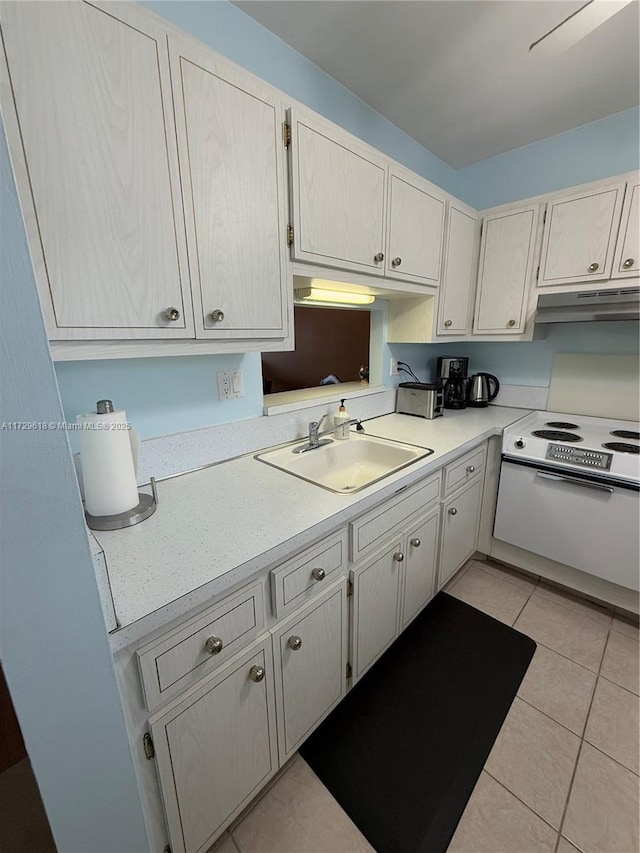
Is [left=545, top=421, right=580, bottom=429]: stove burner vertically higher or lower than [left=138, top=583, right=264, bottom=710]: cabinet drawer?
higher

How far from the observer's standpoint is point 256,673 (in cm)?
89

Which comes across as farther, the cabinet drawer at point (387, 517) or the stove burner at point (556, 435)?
the stove burner at point (556, 435)

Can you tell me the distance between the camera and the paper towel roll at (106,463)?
34.0 inches

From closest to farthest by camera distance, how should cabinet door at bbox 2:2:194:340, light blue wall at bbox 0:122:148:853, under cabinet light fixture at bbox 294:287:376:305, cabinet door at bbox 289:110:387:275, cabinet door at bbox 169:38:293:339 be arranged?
light blue wall at bbox 0:122:148:853
cabinet door at bbox 2:2:194:340
cabinet door at bbox 169:38:293:339
cabinet door at bbox 289:110:387:275
under cabinet light fixture at bbox 294:287:376:305

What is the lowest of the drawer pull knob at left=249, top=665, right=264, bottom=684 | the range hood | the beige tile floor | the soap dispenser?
the beige tile floor

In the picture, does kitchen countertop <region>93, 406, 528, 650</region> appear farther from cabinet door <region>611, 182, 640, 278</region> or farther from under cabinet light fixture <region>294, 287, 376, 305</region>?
cabinet door <region>611, 182, 640, 278</region>

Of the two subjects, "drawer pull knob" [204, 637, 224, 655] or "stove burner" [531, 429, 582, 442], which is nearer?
"drawer pull knob" [204, 637, 224, 655]

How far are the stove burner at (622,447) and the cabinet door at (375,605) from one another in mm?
1206

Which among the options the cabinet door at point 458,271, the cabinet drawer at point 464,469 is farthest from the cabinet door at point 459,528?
the cabinet door at point 458,271

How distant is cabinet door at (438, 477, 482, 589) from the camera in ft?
5.70

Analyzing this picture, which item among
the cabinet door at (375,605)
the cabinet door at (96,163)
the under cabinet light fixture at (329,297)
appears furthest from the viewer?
the under cabinet light fixture at (329,297)

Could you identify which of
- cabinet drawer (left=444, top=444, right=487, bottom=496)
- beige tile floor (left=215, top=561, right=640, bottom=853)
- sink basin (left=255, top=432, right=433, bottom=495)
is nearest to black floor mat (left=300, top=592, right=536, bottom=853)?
beige tile floor (left=215, top=561, right=640, bottom=853)

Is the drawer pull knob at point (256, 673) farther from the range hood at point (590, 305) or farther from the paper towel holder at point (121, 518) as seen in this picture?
the range hood at point (590, 305)

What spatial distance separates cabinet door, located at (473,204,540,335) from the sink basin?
119 cm
